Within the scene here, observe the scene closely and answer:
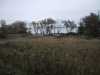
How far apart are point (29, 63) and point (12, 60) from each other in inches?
35.7

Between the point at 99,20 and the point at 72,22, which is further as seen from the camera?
the point at 72,22

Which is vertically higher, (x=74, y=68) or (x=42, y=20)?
(x=42, y=20)

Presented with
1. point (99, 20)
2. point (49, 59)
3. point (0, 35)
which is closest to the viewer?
point (49, 59)

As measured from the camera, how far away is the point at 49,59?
5.51 m

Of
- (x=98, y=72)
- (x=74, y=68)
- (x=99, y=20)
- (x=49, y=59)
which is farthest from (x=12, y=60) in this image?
(x=99, y=20)

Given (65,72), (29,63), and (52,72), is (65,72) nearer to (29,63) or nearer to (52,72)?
(52,72)

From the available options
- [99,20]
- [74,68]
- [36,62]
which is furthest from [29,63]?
[99,20]

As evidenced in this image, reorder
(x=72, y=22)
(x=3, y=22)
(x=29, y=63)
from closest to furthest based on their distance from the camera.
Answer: (x=29, y=63) < (x=3, y=22) < (x=72, y=22)

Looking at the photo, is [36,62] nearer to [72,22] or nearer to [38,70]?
[38,70]

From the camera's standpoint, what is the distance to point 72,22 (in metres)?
58.3

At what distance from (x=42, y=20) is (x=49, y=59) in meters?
53.8

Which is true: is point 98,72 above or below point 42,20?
below

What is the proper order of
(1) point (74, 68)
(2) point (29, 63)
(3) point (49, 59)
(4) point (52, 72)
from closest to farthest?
(4) point (52, 72) → (1) point (74, 68) → (2) point (29, 63) → (3) point (49, 59)

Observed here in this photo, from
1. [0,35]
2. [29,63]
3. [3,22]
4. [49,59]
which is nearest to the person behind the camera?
[29,63]
